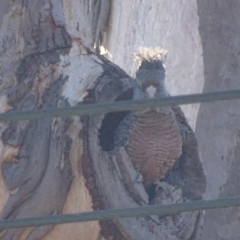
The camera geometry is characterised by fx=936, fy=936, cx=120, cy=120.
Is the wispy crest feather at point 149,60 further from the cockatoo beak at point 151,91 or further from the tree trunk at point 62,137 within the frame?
the tree trunk at point 62,137

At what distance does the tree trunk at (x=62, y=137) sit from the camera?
2.85 meters

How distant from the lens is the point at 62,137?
2871 millimetres

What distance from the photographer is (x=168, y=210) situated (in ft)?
6.47

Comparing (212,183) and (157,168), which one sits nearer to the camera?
(157,168)

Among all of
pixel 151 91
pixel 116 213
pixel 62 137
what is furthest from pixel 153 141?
pixel 116 213

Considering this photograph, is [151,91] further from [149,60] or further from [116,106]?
[116,106]

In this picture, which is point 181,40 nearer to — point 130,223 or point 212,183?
point 212,183

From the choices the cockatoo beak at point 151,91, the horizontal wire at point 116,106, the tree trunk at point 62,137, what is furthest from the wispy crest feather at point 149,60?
the horizontal wire at point 116,106

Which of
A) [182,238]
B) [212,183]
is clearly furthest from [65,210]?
[212,183]

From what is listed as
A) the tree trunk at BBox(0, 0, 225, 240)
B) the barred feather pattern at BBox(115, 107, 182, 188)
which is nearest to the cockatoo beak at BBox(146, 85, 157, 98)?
the barred feather pattern at BBox(115, 107, 182, 188)

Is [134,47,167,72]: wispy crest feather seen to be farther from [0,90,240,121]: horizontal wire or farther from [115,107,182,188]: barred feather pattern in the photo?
[0,90,240,121]: horizontal wire

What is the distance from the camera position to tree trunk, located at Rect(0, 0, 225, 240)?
2846 mm

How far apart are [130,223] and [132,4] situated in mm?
2098

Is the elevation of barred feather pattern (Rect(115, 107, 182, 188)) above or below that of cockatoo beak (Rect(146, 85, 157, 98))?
below
